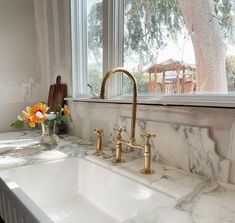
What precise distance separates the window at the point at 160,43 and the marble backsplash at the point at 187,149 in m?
0.18

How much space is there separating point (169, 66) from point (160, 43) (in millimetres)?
127

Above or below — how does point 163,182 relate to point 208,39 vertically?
below

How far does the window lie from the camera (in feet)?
2.86

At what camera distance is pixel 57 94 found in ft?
5.71

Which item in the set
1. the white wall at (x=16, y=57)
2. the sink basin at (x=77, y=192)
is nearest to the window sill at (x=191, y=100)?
the sink basin at (x=77, y=192)

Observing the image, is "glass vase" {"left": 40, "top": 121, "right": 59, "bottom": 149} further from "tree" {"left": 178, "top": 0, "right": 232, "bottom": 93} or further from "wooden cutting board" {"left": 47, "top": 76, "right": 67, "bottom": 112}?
"tree" {"left": 178, "top": 0, "right": 232, "bottom": 93}

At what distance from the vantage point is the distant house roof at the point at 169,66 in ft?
3.25

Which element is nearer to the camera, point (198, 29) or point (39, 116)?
point (198, 29)

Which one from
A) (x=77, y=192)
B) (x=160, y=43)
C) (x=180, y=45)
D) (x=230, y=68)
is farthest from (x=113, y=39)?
(x=77, y=192)

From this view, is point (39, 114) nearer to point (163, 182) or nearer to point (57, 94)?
point (57, 94)

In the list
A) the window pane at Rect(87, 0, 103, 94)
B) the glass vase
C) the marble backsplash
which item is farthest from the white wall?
the marble backsplash

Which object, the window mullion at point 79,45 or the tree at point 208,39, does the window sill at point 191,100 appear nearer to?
the tree at point 208,39

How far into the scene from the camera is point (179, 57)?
1.01 metres

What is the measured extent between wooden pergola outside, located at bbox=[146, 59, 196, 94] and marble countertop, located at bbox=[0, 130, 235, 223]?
34 centimetres
